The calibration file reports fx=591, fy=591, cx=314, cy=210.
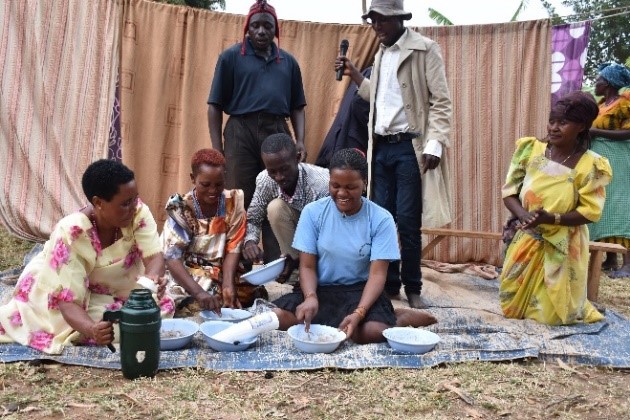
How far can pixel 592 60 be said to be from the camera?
50.9 ft

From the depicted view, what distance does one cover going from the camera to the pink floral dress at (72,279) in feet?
7.65

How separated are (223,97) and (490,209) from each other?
228 centimetres

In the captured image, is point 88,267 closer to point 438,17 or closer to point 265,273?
point 265,273

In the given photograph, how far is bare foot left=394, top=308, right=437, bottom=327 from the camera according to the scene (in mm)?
2842

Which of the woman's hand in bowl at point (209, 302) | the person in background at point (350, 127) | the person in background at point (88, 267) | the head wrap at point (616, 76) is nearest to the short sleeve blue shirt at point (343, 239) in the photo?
the woman's hand in bowl at point (209, 302)

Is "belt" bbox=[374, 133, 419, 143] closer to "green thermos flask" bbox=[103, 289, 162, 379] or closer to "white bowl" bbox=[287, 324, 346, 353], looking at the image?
"white bowl" bbox=[287, 324, 346, 353]

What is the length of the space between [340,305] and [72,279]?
45.6 inches

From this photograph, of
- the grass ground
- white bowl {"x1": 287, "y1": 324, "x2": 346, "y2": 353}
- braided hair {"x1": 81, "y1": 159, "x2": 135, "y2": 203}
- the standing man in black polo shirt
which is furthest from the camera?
the standing man in black polo shirt

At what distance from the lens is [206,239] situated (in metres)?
3.18

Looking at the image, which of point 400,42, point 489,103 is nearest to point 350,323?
point 400,42

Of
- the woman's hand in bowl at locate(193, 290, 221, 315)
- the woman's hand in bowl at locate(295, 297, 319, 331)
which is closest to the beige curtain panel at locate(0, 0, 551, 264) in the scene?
the woman's hand in bowl at locate(193, 290, 221, 315)

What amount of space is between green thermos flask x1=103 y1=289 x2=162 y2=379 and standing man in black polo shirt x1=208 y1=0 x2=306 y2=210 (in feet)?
5.88

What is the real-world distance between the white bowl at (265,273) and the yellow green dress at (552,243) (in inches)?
50.6

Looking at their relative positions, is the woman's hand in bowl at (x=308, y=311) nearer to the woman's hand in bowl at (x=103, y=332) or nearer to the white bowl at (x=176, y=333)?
the white bowl at (x=176, y=333)
